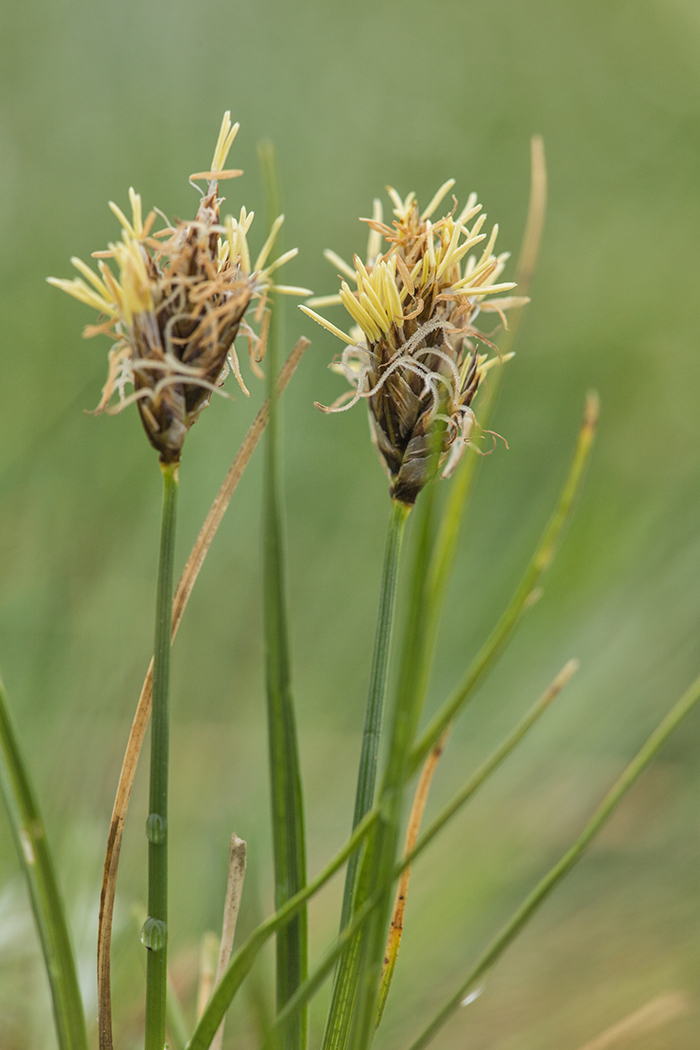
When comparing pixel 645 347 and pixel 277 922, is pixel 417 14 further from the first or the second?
pixel 277 922

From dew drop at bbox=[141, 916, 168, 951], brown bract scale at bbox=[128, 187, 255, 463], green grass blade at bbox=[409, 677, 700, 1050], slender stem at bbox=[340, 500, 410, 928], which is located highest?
brown bract scale at bbox=[128, 187, 255, 463]

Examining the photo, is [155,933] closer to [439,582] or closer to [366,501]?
[439,582]

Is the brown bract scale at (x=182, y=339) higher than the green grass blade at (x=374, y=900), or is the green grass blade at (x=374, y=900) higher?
the brown bract scale at (x=182, y=339)

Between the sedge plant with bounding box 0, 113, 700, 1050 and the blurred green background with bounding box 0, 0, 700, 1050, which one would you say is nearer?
the sedge plant with bounding box 0, 113, 700, 1050

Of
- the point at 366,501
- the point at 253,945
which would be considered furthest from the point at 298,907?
the point at 366,501

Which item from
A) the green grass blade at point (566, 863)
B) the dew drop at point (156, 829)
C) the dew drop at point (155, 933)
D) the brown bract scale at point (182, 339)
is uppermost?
the brown bract scale at point (182, 339)

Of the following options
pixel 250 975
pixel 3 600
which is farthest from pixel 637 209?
pixel 250 975
